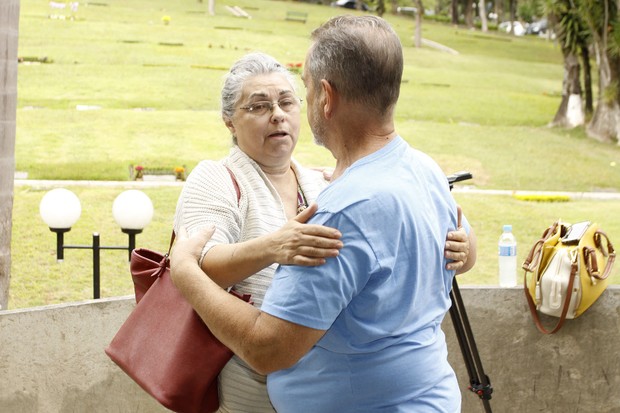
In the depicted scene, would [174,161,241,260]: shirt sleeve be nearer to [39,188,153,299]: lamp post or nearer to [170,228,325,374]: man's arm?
[170,228,325,374]: man's arm

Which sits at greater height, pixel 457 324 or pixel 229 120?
pixel 229 120

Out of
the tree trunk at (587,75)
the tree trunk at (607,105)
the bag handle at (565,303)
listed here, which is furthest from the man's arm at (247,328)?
the tree trunk at (587,75)

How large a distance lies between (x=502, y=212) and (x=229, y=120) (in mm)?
10615

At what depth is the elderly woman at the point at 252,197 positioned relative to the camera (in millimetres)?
1945

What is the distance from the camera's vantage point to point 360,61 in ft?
5.70

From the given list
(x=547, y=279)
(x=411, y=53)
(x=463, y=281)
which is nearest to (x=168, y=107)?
(x=463, y=281)

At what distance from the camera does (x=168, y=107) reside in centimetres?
2139

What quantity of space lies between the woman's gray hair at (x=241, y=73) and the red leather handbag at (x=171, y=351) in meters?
0.47

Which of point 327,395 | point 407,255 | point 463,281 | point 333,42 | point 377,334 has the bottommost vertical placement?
point 463,281

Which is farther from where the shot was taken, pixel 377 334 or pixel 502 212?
pixel 502 212

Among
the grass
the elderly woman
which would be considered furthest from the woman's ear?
the grass

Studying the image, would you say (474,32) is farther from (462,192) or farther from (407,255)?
(407,255)

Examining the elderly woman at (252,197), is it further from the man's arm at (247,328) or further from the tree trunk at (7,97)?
the tree trunk at (7,97)

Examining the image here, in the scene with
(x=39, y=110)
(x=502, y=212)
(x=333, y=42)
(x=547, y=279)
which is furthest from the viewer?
(x=39, y=110)
